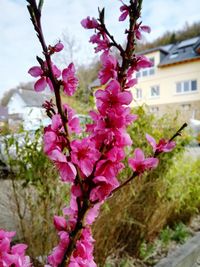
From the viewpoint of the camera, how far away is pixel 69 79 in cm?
73

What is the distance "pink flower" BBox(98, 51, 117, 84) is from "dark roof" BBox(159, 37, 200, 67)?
24.4m

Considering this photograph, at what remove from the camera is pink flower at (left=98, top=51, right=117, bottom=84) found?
2.62 feet

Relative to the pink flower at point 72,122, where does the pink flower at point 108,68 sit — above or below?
above

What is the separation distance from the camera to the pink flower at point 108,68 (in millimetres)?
799

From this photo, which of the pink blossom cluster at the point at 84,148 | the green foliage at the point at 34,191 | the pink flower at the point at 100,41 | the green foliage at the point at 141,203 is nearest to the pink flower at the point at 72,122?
the pink blossom cluster at the point at 84,148

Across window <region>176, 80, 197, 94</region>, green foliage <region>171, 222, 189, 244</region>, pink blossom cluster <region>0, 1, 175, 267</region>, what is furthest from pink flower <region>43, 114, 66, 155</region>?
window <region>176, 80, 197, 94</region>

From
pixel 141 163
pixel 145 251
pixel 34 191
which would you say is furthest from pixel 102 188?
pixel 145 251

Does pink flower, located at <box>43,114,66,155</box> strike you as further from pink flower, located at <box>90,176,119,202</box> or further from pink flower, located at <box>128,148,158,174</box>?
pink flower, located at <box>128,148,158,174</box>

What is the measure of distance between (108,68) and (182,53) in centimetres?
2695

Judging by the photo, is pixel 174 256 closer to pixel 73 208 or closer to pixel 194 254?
pixel 194 254

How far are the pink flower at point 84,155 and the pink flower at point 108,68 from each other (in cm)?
23

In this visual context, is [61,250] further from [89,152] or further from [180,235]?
[180,235]

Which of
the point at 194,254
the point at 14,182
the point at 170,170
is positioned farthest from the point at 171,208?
the point at 14,182

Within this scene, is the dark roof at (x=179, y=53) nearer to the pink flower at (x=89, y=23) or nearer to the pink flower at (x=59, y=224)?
the pink flower at (x=89, y=23)
